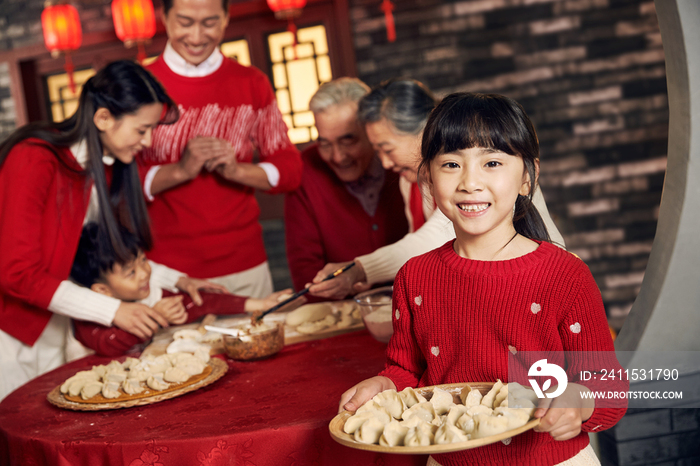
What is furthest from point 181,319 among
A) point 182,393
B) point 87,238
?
point 182,393

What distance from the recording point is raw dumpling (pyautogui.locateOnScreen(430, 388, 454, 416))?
3.05ft

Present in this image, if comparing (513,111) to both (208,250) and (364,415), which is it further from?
(208,250)

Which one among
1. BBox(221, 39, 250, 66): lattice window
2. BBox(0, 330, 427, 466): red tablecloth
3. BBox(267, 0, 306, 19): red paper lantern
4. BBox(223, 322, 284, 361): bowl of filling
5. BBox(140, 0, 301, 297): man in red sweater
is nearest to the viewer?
BBox(0, 330, 427, 466): red tablecloth

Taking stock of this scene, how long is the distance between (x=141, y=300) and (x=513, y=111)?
161 centimetres

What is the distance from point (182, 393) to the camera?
130 centimetres

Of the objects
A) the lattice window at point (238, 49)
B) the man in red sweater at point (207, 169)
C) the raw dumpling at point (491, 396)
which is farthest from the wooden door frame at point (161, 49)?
the raw dumpling at point (491, 396)

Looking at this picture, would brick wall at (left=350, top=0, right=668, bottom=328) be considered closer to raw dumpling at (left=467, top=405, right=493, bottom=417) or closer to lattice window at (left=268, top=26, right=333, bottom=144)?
lattice window at (left=268, top=26, right=333, bottom=144)

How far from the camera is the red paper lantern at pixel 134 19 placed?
4312mm

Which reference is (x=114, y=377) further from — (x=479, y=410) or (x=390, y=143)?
(x=390, y=143)

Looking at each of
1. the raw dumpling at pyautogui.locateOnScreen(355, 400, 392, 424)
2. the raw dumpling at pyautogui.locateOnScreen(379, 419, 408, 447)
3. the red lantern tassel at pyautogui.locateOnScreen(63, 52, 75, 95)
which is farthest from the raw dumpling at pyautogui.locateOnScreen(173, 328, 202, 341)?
the red lantern tassel at pyautogui.locateOnScreen(63, 52, 75, 95)

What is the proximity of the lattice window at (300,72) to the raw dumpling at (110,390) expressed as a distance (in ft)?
12.0

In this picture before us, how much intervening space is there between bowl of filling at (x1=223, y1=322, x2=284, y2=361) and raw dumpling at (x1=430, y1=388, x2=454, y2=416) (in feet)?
2.21

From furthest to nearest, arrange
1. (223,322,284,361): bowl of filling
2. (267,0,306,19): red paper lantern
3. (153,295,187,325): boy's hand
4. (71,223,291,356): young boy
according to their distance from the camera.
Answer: (267,0,306,19): red paper lantern < (71,223,291,356): young boy < (153,295,187,325): boy's hand < (223,322,284,361): bowl of filling

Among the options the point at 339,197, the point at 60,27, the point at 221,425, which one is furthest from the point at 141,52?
the point at 221,425
